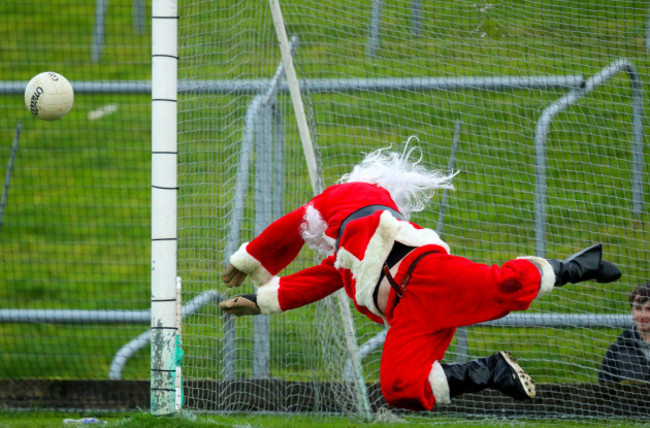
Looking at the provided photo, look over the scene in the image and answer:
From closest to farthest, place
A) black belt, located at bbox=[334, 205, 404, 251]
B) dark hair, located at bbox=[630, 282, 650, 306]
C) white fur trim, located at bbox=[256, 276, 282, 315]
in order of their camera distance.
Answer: black belt, located at bbox=[334, 205, 404, 251], white fur trim, located at bbox=[256, 276, 282, 315], dark hair, located at bbox=[630, 282, 650, 306]

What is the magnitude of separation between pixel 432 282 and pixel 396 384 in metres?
0.45

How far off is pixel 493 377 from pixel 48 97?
254 centimetres

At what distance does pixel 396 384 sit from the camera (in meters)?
3.37

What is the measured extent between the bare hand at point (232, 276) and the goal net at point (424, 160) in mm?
1091

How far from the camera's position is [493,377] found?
3479mm

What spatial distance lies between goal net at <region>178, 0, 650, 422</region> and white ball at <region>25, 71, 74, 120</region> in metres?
0.90

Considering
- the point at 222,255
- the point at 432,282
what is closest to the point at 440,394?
the point at 432,282

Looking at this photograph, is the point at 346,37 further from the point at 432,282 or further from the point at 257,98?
the point at 432,282

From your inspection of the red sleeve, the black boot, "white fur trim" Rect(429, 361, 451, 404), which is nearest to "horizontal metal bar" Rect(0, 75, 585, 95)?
the red sleeve

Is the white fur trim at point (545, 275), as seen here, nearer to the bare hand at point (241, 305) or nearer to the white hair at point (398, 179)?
the white hair at point (398, 179)

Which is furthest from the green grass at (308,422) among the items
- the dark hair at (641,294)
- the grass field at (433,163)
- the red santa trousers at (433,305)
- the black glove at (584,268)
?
the black glove at (584,268)

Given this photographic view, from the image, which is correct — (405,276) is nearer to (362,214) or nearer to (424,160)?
(362,214)

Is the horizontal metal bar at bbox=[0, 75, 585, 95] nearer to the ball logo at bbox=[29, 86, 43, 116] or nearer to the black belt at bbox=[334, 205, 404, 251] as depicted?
the ball logo at bbox=[29, 86, 43, 116]

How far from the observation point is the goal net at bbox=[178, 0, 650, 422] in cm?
505
